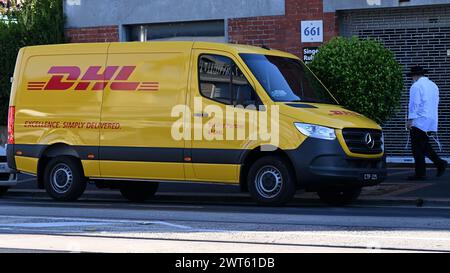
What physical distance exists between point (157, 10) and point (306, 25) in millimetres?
3638

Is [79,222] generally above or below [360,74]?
below

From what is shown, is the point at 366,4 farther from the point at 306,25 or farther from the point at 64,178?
the point at 64,178

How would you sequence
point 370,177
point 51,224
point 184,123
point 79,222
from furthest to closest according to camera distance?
point 184,123 < point 370,177 < point 79,222 < point 51,224

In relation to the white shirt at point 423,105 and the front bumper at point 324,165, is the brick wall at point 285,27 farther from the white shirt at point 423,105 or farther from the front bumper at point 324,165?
the front bumper at point 324,165

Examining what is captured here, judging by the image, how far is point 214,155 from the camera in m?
12.3

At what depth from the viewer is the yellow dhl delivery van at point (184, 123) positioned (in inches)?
467

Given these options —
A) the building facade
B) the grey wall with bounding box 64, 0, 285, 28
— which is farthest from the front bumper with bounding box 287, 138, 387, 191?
the grey wall with bounding box 64, 0, 285, 28

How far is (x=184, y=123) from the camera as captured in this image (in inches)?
490

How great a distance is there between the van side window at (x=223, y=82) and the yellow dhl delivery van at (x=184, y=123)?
0.02 m

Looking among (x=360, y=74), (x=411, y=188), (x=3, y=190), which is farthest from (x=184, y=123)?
(x=3, y=190)

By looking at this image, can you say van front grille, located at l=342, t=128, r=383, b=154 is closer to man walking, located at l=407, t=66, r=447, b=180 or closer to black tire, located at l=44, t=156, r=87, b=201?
man walking, located at l=407, t=66, r=447, b=180

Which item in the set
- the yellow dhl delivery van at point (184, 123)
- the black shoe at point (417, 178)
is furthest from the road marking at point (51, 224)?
the black shoe at point (417, 178)
